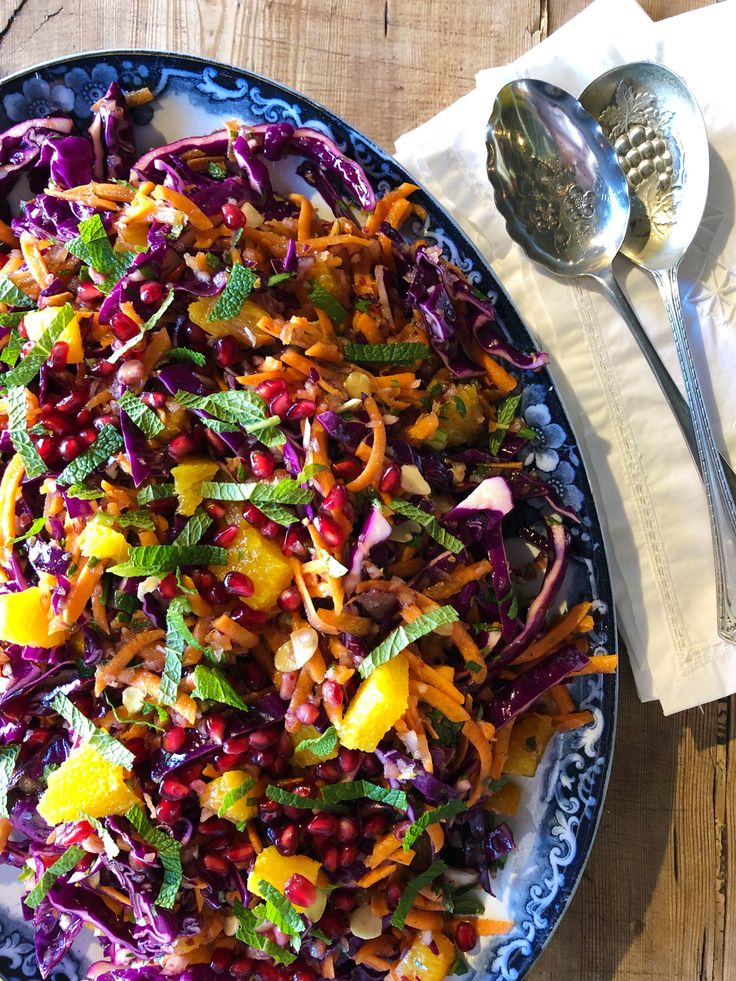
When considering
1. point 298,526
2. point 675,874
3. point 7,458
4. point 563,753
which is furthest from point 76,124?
point 675,874

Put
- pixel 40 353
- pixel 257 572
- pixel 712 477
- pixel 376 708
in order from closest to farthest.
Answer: pixel 376 708
pixel 257 572
pixel 40 353
pixel 712 477

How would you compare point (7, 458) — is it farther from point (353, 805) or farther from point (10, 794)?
point (353, 805)

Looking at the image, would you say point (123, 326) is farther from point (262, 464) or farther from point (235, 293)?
point (262, 464)

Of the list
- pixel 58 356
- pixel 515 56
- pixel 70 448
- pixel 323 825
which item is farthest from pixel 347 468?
pixel 515 56

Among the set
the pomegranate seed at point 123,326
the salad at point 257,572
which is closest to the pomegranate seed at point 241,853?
the salad at point 257,572

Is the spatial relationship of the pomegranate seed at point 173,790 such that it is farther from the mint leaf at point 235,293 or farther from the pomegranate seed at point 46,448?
the mint leaf at point 235,293

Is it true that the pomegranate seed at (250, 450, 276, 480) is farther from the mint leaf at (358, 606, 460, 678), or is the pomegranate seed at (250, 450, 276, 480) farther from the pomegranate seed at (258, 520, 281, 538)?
the mint leaf at (358, 606, 460, 678)
